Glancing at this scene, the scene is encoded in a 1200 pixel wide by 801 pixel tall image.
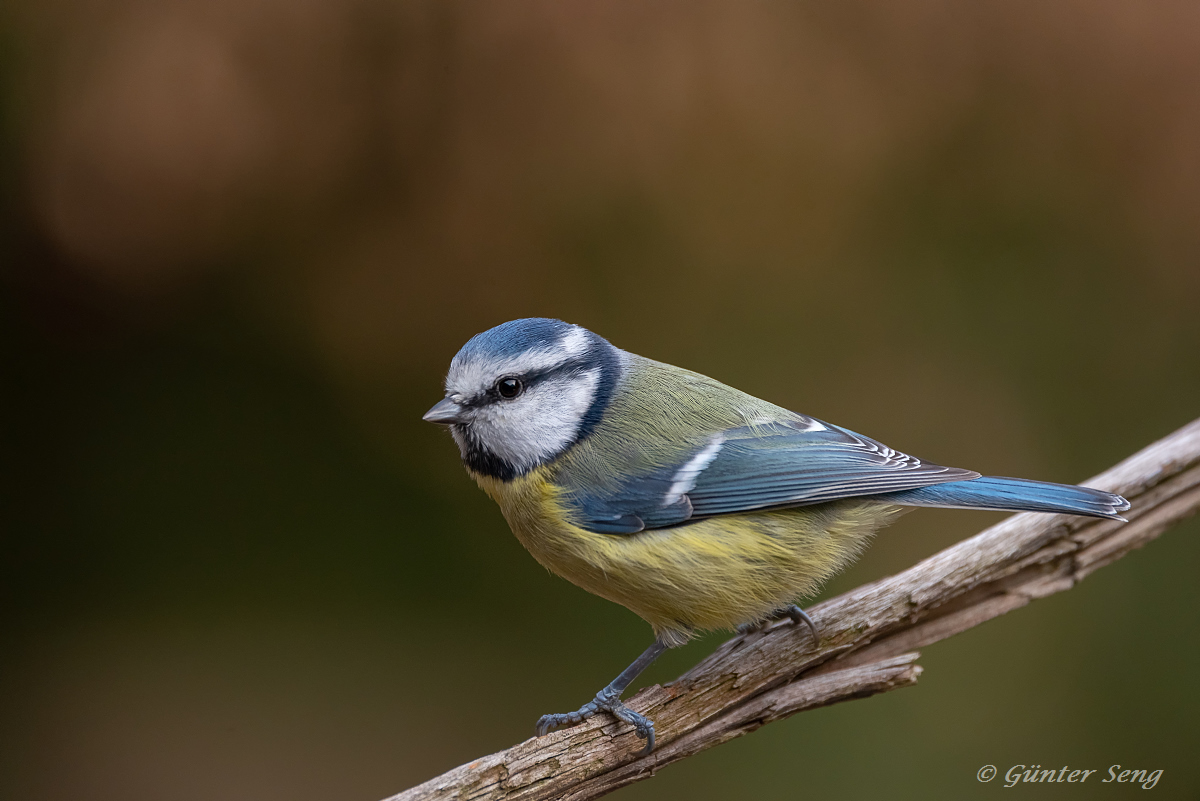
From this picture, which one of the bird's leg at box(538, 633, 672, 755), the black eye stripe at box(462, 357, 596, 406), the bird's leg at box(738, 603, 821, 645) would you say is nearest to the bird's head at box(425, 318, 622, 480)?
the black eye stripe at box(462, 357, 596, 406)

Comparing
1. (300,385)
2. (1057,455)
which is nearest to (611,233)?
(300,385)

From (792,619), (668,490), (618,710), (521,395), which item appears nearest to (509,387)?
(521,395)

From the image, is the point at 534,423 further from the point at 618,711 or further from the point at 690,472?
the point at 618,711

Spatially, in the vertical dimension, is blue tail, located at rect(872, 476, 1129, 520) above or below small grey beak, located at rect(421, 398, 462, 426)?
below

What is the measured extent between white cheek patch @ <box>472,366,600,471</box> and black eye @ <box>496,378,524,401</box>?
0.01 m

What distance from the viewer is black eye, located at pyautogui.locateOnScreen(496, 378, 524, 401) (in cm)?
152

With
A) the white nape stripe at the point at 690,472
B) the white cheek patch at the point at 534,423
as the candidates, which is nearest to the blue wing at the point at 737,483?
the white nape stripe at the point at 690,472

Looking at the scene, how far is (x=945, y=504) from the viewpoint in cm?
149

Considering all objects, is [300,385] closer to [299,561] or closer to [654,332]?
[299,561]

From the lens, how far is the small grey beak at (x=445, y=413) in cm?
148

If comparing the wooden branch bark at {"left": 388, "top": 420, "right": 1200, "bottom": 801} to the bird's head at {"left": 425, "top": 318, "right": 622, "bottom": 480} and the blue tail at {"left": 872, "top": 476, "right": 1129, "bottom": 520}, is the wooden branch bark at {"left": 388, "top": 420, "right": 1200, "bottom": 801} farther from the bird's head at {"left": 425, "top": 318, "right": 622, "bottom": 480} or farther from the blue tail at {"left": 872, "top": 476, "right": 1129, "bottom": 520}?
the bird's head at {"left": 425, "top": 318, "right": 622, "bottom": 480}

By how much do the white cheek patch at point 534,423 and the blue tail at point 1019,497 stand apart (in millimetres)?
591

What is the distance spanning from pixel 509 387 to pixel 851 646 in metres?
0.82

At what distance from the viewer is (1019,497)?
4.77ft
